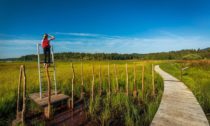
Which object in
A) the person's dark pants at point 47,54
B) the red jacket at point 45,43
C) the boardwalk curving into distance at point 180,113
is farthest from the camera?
the person's dark pants at point 47,54

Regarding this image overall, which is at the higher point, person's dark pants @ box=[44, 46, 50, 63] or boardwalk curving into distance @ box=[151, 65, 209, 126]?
person's dark pants @ box=[44, 46, 50, 63]

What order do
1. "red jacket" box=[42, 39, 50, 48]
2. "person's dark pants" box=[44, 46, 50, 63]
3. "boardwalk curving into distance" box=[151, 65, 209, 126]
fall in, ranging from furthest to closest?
1. "person's dark pants" box=[44, 46, 50, 63]
2. "red jacket" box=[42, 39, 50, 48]
3. "boardwalk curving into distance" box=[151, 65, 209, 126]

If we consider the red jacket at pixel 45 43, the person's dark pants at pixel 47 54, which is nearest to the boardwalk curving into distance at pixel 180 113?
the person's dark pants at pixel 47 54

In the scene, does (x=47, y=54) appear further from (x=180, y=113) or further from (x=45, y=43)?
(x=180, y=113)

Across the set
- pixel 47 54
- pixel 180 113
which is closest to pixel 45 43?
pixel 47 54

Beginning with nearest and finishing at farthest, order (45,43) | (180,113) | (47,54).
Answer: (180,113)
(45,43)
(47,54)

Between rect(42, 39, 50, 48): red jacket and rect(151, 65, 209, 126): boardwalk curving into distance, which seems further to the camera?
rect(42, 39, 50, 48): red jacket

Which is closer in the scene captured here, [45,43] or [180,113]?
[180,113]

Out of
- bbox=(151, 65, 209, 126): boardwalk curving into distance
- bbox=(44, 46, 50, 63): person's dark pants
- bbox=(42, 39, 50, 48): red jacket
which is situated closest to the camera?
bbox=(151, 65, 209, 126): boardwalk curving into distance

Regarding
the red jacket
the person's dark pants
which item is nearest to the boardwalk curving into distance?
the person's dark pants

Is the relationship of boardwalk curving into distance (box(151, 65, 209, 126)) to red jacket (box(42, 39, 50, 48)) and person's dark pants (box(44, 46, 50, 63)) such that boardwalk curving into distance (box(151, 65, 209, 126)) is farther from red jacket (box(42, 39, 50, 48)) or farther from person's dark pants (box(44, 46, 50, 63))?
red jacket (box(42, 39, 50, 48))

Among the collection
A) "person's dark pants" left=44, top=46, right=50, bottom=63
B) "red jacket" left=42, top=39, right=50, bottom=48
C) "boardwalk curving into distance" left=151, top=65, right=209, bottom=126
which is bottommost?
"boardwalk curving into distance" left=151, top=65, right=209, bottom=126

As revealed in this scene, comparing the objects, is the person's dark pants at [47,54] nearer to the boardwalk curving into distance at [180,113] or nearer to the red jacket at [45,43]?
the red jacket at [45,43]

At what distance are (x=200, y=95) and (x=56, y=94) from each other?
297 inches
